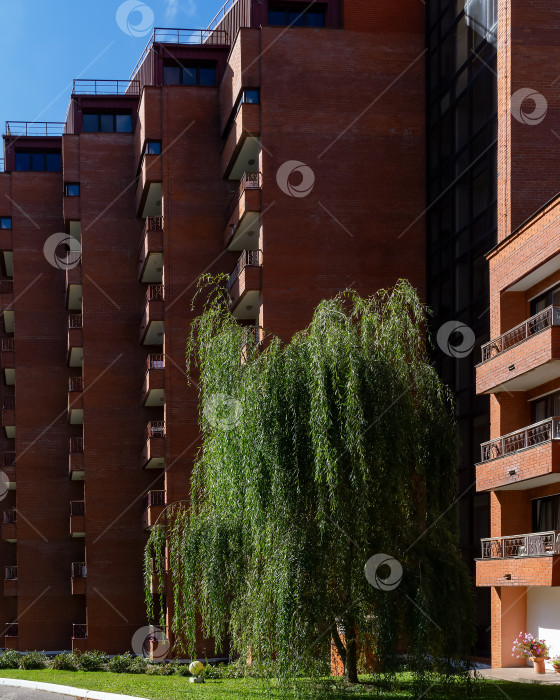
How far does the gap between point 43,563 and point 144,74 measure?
23.4m

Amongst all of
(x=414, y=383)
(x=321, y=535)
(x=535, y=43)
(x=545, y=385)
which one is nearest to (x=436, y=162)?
(x=535, y=43)

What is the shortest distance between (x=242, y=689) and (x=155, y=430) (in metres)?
19.7

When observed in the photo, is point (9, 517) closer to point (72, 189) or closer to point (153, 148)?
point (72, 189)

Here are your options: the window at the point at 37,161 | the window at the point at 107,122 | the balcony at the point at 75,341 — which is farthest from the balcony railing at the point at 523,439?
the window at the point at 37,161

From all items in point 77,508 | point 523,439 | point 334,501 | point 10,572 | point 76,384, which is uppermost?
point 76,384

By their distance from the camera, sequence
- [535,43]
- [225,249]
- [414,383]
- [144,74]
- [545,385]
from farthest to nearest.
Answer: [144,74] < [225,249] < [535,43] < [545,385] < [414,383]

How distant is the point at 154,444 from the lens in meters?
39.7

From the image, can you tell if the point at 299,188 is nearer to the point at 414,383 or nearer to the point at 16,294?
the point at 414,383

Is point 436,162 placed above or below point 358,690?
above

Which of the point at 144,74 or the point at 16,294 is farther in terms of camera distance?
the point at 16,294

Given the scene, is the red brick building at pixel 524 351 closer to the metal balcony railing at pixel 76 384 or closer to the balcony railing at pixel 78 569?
the balcony railing at pixel 78 569

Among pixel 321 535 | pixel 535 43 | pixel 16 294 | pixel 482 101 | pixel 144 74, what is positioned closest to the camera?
pixel 321 535

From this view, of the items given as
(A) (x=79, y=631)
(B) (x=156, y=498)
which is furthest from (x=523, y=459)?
(A) (x=79, y=631)

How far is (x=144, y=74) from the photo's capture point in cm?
4812
